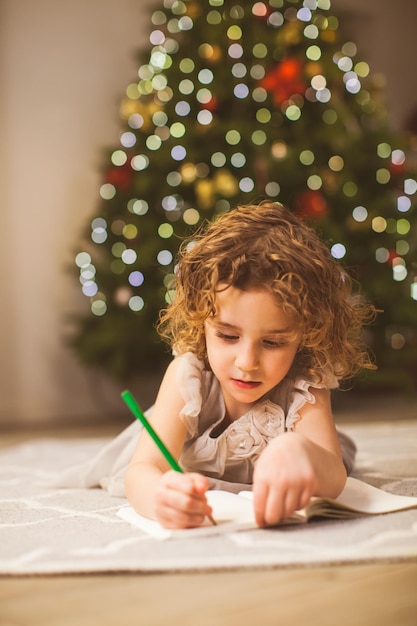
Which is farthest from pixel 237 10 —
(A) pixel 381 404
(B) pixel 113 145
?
(A) pixel 381 404

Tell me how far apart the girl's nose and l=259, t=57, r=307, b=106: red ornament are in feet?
6.84

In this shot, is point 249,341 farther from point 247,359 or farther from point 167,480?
point 167,480

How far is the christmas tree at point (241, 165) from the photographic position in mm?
2963

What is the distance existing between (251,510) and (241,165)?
81.2 inches

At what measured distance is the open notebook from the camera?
3.46 feet

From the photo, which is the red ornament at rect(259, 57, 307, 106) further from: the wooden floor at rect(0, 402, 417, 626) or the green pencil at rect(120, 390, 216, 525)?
the wooden floor at rect(0, 402, 417, 626)

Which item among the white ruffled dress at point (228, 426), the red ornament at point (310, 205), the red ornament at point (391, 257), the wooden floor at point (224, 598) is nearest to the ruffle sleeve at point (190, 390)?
the white ruffled dress at point (228, 426)

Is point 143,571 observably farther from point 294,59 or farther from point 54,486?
point 294,59

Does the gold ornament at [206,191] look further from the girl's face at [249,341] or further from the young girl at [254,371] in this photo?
the girl's face at [249,341]

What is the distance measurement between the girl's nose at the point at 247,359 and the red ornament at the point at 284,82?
2.09m

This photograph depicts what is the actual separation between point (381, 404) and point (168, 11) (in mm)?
1897

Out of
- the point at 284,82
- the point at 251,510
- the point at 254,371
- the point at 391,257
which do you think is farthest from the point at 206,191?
the point at 251,510

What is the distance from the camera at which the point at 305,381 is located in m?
1.28

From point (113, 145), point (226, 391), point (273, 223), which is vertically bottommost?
point (226, 391)
